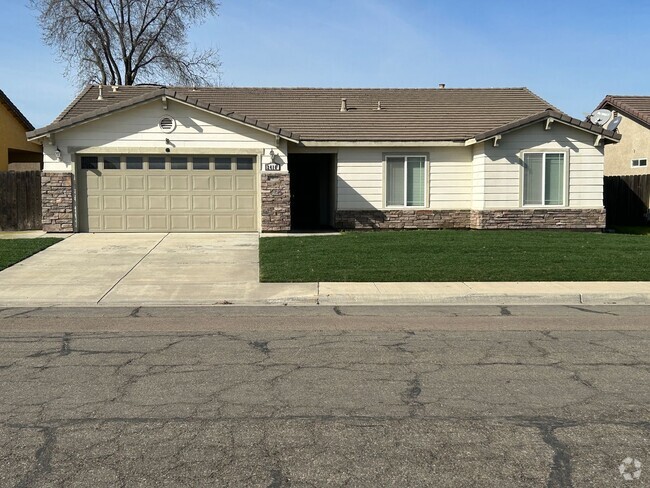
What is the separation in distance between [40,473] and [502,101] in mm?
23476

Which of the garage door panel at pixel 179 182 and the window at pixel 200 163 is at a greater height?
the window at pixel 200 163

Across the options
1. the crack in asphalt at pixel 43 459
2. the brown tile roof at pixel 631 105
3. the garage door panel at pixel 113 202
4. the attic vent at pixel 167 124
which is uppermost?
the brown tile roof at pixel 631 105

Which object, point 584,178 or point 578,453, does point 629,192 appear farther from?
point 578,453

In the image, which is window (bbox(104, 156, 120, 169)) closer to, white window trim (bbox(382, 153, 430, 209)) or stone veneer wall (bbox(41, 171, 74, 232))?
stone veneer wall (bbox(41, 171, 74, 232))

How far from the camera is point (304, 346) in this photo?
24.5 feet

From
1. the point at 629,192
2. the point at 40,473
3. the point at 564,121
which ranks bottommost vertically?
the point at 40,473

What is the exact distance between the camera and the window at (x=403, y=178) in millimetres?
20938

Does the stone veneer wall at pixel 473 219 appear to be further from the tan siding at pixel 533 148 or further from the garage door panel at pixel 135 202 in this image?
the garage door panel at pixel 135 202

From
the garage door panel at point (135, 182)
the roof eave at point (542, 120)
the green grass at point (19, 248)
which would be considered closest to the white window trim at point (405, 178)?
the roof eave at point (542, 120)

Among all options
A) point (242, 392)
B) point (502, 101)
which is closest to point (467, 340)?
point (242, 392)

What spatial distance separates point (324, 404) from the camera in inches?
211

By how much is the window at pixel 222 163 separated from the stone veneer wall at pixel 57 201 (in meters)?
4.24

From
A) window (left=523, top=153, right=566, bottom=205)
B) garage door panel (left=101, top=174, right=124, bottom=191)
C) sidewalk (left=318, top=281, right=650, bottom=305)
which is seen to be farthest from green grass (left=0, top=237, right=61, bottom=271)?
window (left=523, top=153, right=566, bottom=205)

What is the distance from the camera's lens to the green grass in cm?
1440
